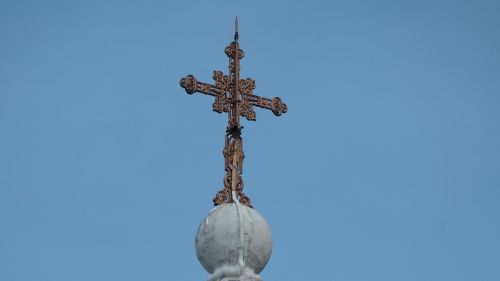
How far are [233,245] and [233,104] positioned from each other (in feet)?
8.01

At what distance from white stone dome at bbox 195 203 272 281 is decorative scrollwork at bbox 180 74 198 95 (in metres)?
2.02

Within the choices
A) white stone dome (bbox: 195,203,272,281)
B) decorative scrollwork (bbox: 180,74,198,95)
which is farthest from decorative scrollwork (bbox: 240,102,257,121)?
white stone dome (bbox: 195,203,272,281)

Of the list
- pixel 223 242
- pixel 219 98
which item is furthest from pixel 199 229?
pixel 219 98

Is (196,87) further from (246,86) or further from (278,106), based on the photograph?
(278,106)

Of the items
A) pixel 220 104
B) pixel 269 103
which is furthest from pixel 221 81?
pixel 269 103

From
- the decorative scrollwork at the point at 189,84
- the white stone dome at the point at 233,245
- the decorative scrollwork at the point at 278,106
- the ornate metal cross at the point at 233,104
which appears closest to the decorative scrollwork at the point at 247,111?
the ornate metal cross at the point at 233,104

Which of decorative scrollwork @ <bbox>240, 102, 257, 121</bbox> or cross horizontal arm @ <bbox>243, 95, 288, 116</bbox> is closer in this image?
decorative scrollwork @ <bbox>240, 102, 257, 121</bbox>

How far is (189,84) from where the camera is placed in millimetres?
15727

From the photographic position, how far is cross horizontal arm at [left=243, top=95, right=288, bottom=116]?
16203 mm

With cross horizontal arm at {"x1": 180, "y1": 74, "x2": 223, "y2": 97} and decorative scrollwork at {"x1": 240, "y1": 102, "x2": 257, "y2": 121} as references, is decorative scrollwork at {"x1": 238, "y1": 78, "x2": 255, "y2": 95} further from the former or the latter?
cross horizontal arm at {"x1": 180, "y1": 74, "x2": 223, "y2": 97}

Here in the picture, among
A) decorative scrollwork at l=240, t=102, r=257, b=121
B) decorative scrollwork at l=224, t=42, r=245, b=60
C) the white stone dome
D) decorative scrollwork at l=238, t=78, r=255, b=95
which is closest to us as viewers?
the white stone dome

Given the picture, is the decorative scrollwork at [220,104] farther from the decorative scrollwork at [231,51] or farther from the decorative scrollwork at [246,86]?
the decorative scrollwork at [231,51]

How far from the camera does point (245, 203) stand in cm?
1511

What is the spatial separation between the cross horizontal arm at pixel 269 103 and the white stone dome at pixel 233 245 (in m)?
2.13
